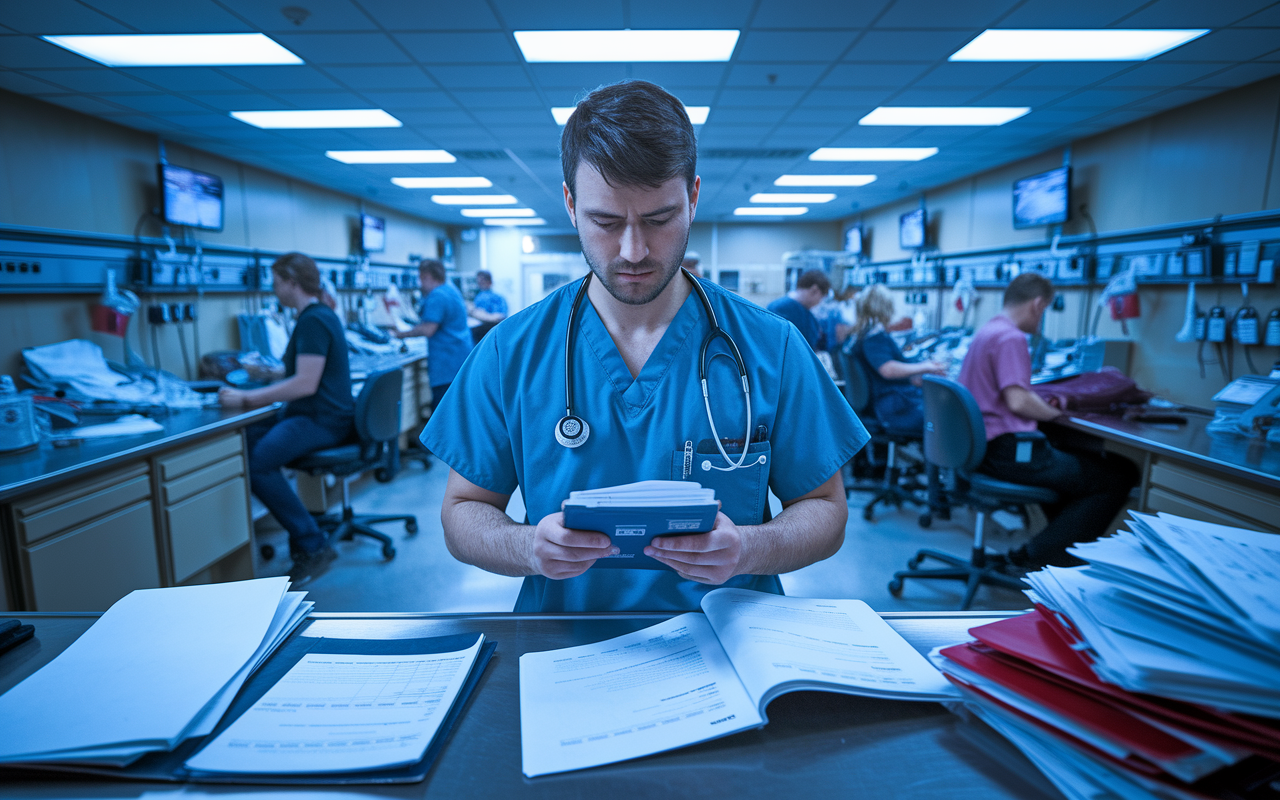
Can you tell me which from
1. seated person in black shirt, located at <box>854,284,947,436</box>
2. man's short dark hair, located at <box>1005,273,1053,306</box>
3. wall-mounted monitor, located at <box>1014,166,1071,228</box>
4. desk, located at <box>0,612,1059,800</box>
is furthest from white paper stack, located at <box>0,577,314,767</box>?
wall-mounted monitor, located at <box>1014,166,1071,228</box>

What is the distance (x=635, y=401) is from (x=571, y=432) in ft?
0.45

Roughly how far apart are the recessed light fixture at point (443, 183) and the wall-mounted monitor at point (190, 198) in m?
2.00

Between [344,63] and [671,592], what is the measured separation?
137 inches

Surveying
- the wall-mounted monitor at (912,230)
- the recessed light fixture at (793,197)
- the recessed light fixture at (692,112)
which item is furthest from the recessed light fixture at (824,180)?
the recessed light fixture at (692,112)

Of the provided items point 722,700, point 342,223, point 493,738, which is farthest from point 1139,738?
point 342,223

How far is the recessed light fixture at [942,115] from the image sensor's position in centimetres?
414

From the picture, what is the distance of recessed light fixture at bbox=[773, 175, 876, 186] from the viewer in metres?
→ 6.58

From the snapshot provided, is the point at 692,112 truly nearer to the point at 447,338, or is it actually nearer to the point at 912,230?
the point at 447,338

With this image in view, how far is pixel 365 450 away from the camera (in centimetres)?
330

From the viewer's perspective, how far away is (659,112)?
0.97 meters

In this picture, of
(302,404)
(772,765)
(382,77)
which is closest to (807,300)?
(382,77)

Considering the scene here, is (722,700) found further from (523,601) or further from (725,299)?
(725,299)

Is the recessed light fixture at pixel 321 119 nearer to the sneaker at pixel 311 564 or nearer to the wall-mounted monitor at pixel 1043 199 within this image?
the sneaker at pixel 311 564

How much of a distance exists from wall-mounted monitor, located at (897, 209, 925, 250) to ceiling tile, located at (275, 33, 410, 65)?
596cm
